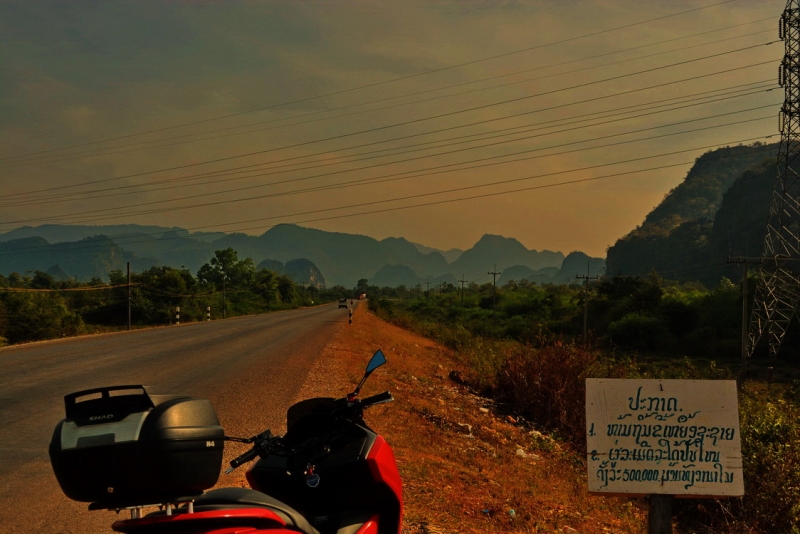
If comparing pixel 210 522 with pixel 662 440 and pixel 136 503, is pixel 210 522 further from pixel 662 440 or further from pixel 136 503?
pixel 662 440

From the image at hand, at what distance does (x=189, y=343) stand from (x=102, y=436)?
2202 cm

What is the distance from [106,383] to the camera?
13.9 m

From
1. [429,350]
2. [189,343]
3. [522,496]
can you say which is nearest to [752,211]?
[429,350]

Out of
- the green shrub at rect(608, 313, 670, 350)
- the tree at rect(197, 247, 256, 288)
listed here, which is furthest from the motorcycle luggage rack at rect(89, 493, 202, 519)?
the tree at rect(197, 247, 256, 288)

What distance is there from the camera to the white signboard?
15.0ft

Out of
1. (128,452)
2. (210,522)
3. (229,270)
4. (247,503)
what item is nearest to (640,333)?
(247,503)

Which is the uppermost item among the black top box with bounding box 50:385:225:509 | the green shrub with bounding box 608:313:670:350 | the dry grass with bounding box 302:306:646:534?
the black top box with bounding box 50:385:225:509

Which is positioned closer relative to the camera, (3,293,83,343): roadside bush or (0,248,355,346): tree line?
(3,293,83,343): roadside bush

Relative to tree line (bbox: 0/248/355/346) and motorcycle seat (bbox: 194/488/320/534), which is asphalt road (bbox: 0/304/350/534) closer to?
motorcycle seat (bbox: 194/488/320/534)

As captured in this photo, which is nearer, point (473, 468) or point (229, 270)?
point (473, 468)

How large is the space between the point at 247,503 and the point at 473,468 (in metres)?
7.39

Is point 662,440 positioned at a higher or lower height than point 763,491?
higher

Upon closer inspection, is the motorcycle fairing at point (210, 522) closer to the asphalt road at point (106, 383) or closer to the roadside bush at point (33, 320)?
the asphalt road at point (106, 383)

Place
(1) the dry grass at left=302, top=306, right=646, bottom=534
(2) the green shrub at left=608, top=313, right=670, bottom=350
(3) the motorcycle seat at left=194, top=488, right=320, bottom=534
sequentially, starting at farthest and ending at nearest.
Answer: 1. (2) the green shrub at left=608, top=313, right=670, bottom=350
2. (1) the dry grass at left=302, top=306, right=646, bottom=534
3. (3) the motorcycle seat at left=194, top=488, right=320, bottom=534
